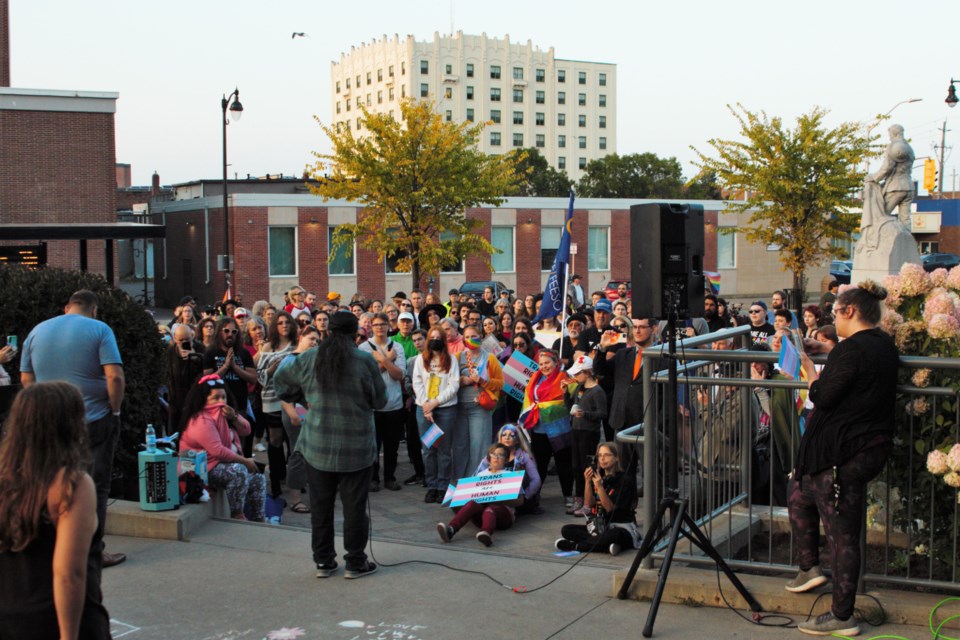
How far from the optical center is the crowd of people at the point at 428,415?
17.8ft

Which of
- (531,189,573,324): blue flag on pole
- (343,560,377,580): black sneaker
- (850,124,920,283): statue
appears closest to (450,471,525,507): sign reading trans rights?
(343,560,377,580): black sneaker

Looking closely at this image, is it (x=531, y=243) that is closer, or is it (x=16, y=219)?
(x=16, y=219)

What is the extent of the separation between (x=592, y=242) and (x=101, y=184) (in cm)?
2446

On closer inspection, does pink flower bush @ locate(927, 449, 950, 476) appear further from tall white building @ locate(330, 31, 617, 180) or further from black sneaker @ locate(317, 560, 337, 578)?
tall white building @ locate(330, 31, 617, 180)

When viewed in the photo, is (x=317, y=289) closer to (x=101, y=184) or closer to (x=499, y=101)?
(x=101, y=184)

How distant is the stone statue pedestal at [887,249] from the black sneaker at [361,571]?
1180cm

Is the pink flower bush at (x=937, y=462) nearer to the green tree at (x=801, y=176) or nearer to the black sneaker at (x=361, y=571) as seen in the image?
the black sneaker at (x=361, y=571)

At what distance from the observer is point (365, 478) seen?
711 cm

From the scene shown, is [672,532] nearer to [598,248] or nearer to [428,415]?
[428,415]

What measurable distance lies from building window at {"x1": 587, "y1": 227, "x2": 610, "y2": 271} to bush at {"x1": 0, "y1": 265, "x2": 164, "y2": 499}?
43668 millimetres

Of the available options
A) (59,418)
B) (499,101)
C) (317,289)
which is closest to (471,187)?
(317,289)

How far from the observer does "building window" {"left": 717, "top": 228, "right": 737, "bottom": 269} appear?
55000mm

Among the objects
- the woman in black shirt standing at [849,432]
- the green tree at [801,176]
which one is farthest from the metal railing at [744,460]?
the green tree at [801,176]

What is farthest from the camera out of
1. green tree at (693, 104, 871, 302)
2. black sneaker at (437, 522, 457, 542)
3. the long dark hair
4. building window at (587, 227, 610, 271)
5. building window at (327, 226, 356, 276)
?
building window at (587, 227, 610, 271)
